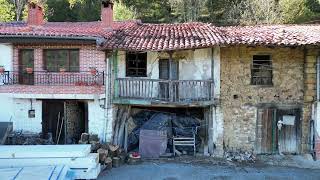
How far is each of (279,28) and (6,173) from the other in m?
13.6

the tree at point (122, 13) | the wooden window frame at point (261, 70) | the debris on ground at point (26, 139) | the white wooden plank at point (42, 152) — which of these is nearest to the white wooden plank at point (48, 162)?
the white wooden plank at point (42, 152)

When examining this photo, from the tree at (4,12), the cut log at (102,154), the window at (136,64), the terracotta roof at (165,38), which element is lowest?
the cut log at (102,154)

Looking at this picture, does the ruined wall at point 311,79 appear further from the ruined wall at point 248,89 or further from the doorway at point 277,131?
the doorway at point 277,131

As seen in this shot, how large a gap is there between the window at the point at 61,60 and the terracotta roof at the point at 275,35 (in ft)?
21.2

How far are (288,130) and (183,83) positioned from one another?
5.13m

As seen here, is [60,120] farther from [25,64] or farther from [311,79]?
[311,79]

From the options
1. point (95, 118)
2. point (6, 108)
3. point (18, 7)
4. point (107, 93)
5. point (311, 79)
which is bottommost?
point (95, 118)

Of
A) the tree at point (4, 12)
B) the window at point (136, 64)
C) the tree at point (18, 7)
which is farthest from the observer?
the tree at point (18, 7)

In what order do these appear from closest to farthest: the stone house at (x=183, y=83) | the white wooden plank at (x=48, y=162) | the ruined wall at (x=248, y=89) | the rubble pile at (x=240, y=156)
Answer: the white wooden plank at (x=48, y=162), the stone house at (x=183, y=83), the rubble pile at (x=240, y=156), the ruined wall at (x=248, y=89)

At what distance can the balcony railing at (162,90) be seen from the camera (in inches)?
674

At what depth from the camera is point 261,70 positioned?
59.1 feet

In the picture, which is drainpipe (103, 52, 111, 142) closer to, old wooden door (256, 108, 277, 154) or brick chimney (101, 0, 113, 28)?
brick chimney (101, 0, 113, 28)

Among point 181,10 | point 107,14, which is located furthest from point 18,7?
point 107,14

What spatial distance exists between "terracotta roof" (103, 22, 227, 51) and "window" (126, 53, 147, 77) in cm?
85
